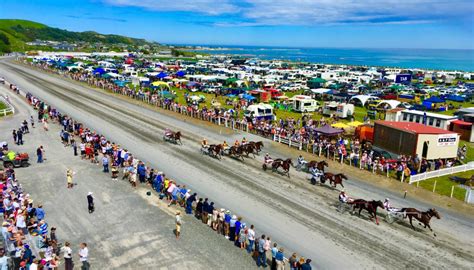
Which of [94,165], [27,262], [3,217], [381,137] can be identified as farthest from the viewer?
[381,137]

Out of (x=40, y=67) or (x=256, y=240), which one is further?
(x=40, y=67)

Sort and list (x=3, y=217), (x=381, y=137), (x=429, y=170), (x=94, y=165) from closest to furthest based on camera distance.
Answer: (x=3, y=217) < (x=94, y=165) < (x=429, y=170) < (x=381, y=137)

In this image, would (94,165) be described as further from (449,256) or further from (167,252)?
(449,256)

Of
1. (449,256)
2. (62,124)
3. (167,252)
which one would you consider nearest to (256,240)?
(167,252)

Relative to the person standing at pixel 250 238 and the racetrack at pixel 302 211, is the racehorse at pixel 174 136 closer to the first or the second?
the racetrack at pixel 302 211

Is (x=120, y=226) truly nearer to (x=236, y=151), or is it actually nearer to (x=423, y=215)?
(x=236, y=151)

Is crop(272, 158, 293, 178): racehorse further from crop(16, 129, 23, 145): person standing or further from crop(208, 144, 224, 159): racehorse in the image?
crop(16, 129, 23, 145): person standing

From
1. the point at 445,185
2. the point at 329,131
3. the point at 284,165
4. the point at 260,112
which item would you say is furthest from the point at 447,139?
the point at 260,112
